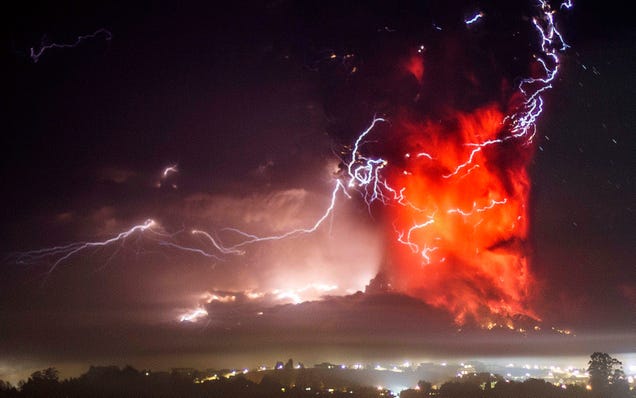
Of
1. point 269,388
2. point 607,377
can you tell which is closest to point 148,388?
point 269,388

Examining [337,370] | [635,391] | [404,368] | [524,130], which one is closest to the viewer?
[524,130]

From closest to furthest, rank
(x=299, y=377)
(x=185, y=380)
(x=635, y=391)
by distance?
(x=635, y=391) → (x=185, y=380) → (x=299, y=377)

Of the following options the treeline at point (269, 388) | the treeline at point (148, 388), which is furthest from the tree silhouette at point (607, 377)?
the treeline at point (148, 388)

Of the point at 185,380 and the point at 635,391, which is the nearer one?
the point at 635,391

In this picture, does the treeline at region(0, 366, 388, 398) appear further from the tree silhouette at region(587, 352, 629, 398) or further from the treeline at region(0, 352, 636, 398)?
the tree silhouette at region(587, 352, 629, 398)

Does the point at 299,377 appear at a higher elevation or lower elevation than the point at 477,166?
lower

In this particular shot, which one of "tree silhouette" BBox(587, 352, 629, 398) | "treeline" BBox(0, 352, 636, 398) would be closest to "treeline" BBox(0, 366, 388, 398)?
"treeline" BBox(0, 352, 636, 398)

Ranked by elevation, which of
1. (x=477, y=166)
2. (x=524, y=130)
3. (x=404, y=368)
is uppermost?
(x=524, y=130)

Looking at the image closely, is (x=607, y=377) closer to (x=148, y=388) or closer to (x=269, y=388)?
(x=269, y=388)

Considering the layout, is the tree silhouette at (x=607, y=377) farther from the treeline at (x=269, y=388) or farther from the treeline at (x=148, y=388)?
the treeline at (x=148, y=388)

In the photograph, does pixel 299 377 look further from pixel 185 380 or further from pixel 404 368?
pixel 404 368

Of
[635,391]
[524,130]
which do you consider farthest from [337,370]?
[524,130]
